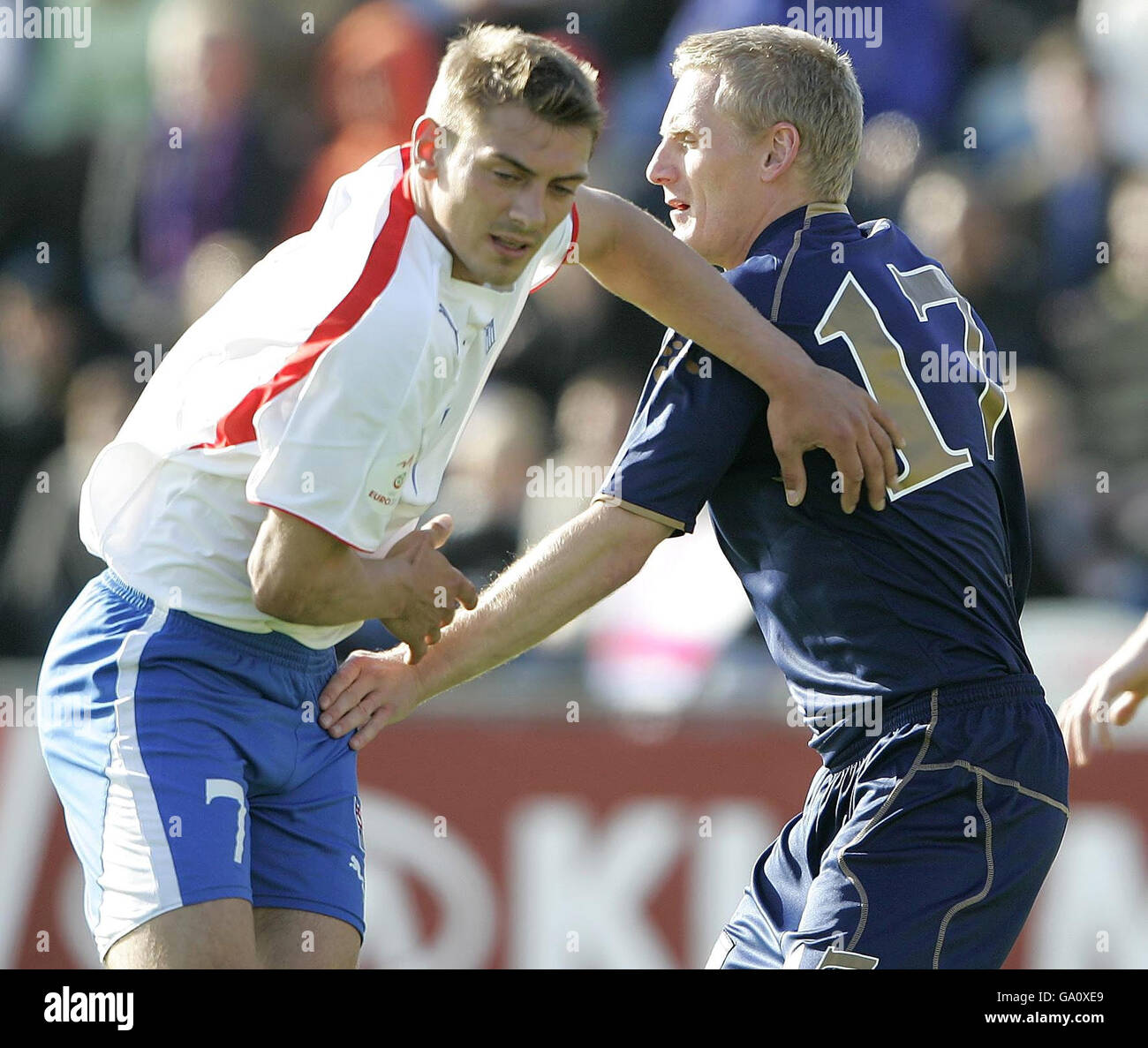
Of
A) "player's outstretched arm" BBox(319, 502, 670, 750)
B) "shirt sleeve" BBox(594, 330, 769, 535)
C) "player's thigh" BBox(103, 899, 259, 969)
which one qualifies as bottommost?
"player's thigh" BBox(103, 899, 259, 969)

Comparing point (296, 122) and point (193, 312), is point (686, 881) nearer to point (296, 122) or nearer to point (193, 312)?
point (193, 312)

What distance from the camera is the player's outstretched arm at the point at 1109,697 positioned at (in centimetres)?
403

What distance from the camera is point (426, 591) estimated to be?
3.46 meters

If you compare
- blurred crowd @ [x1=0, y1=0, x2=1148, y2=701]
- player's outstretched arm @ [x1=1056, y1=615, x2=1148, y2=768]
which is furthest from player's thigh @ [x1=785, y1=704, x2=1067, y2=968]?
blurred crowd @ [x1=0, y1=0, x2=1148, y2=701]

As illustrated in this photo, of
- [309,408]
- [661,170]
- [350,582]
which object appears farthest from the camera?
[661,170]

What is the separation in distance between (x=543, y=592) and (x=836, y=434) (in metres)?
0.76

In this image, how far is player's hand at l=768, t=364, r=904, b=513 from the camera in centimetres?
363

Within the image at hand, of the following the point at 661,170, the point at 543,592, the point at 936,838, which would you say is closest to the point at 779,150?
the point at 661,170

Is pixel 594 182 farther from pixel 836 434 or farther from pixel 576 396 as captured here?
pixel 836 434

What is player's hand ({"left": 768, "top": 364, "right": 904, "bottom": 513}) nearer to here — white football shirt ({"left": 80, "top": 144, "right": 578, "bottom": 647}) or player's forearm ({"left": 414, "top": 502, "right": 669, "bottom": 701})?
player's forearm ({"left": 414, "top": 502, "right": 669, "bottom": 701})

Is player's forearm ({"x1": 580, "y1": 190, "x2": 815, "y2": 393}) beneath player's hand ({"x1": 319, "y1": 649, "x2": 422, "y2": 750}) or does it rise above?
above

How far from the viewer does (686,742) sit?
6.50m

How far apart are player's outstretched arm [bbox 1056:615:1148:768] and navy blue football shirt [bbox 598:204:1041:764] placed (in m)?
0.34

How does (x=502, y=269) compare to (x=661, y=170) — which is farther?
(x=661, y=170)
